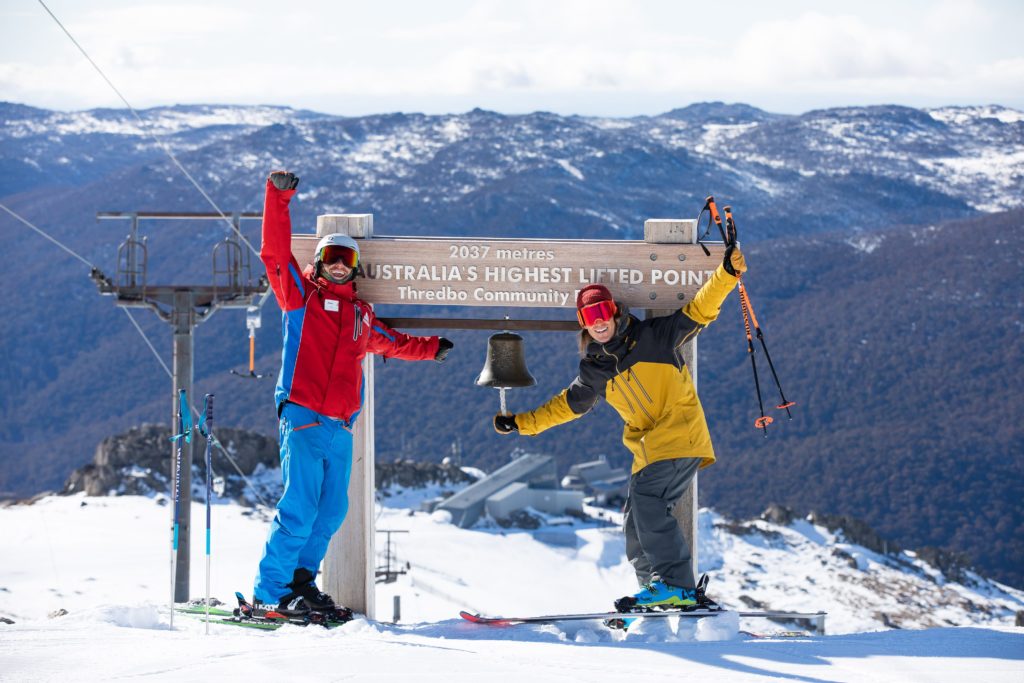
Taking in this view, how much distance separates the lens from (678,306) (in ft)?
19.1

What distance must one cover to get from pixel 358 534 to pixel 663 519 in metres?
1.54

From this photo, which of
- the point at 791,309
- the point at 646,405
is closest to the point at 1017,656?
the point at 646,405

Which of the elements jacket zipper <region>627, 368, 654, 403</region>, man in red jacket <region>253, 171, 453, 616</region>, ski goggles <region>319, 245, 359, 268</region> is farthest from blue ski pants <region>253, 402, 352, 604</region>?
jacket zipper <region>627, 368, 654, 403</region>

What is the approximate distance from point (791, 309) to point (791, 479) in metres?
43.3

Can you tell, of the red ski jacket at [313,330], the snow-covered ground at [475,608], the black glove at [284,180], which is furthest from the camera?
the red ski jacket at [313,330]

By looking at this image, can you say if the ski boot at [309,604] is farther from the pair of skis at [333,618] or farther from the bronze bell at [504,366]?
the bronze bell at [504,366]

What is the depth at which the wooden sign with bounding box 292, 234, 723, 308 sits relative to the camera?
5.84 metres

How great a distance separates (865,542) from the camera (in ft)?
192

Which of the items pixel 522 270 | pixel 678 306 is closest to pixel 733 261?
pixel 678 306

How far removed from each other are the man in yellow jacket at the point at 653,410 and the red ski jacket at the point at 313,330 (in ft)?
2.49

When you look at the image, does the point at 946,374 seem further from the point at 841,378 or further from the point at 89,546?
the point at 89,546

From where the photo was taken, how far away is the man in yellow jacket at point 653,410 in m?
5.51

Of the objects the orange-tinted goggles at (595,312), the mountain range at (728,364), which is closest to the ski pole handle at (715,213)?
the orange-tinted goggles at (595,312)

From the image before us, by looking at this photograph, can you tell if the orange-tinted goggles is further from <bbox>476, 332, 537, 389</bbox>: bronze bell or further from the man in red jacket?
the man in red jacket
